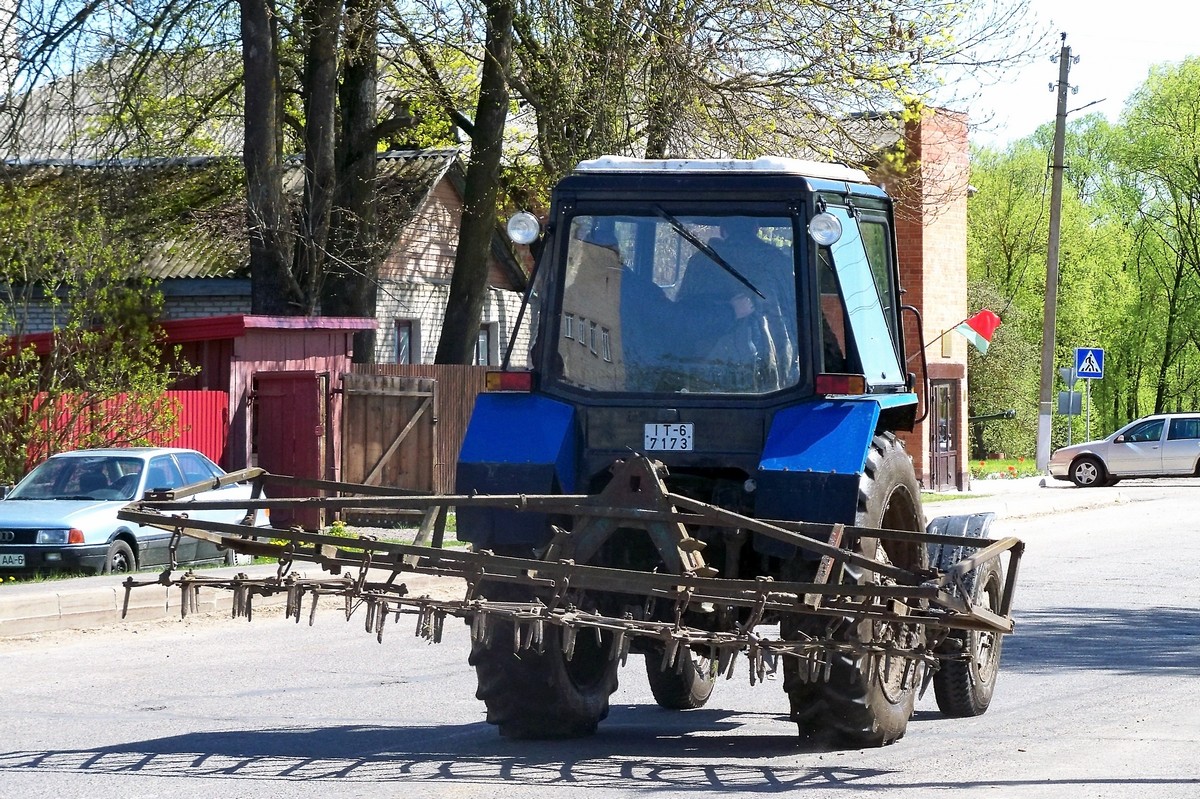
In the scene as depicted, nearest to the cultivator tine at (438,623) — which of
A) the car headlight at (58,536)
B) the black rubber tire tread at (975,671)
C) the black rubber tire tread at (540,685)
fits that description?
the black rubber tire tread at (540,685)

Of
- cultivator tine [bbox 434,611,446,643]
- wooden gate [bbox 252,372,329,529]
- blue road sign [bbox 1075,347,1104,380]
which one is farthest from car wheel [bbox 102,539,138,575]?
blue road sign [bbox 1075,347,1104,380]

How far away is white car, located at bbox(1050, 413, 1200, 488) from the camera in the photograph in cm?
3738

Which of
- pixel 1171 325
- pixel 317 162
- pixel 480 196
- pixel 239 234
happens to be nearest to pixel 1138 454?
pixel 480 196

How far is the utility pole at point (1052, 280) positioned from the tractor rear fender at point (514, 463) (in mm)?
31151

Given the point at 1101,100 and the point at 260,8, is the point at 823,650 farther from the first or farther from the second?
the point at 1101,100

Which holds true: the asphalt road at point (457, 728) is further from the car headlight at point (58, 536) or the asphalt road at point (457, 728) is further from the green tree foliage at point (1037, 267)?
the green tree foliage at point (1037, 267)

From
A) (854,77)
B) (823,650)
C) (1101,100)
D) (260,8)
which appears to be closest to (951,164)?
(1101,100)

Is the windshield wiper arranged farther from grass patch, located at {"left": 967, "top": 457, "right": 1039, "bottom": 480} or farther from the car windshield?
grass patch, located at {"left": 967, "top": 457, "right": 1039, "bottom": 480}

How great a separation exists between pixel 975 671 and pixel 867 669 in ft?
6.69

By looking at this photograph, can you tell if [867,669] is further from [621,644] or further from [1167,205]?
[1167,205]

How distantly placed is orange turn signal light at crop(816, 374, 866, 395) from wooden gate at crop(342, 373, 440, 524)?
14279 millimetres

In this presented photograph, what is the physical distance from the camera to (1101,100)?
33.4 metres

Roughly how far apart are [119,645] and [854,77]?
12763mm

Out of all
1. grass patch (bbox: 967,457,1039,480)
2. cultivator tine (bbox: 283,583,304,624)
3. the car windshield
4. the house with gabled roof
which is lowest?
grass patch (bbox: 967,457,1039,480)
